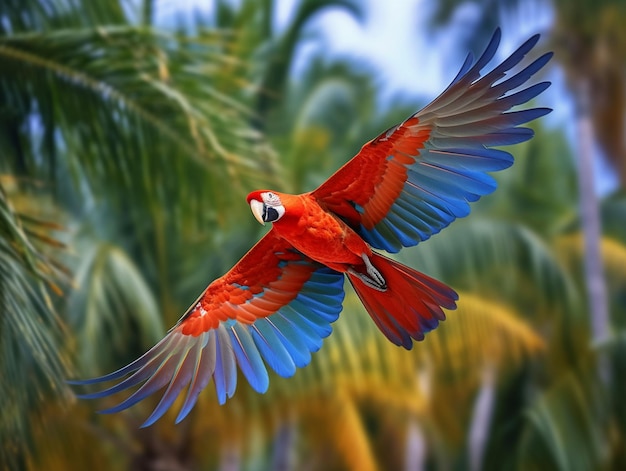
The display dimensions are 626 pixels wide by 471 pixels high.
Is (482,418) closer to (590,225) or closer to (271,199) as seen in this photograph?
(590,225)

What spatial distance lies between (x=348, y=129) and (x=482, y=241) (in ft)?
6.25

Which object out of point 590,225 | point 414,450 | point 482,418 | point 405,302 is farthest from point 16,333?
point 482,418

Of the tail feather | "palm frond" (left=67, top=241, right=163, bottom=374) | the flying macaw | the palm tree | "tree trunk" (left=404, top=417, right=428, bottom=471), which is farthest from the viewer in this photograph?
"tree trunk" (left=404, top=417, right=428, bottom=471)

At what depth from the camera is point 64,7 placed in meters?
5.16

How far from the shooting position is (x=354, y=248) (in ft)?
10.9

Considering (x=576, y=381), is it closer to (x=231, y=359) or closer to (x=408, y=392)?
(x=408, y=392)

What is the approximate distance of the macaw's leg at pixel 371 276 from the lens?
3385 mm

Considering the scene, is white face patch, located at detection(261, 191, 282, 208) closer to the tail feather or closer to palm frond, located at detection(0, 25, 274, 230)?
the tail feather

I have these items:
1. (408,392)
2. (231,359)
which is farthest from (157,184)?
(408,392)

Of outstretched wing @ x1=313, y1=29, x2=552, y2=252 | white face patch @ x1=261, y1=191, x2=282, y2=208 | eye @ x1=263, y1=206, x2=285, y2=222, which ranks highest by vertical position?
outstretched wing @ x1=313, y1=29, x2=552, y2=252

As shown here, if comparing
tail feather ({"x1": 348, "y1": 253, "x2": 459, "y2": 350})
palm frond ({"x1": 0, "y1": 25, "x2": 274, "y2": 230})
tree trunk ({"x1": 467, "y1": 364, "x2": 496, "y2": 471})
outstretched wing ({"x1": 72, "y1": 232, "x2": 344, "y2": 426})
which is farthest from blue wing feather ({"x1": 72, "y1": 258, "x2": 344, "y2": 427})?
tree trunk ({"x1": 467, "y1": 364, "x2": 496, "y2": 471})

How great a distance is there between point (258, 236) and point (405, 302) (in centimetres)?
416

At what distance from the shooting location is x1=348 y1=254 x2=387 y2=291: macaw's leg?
3.38 m

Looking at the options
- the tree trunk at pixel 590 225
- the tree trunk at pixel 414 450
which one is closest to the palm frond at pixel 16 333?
the tree trunk at pixel 590 225
